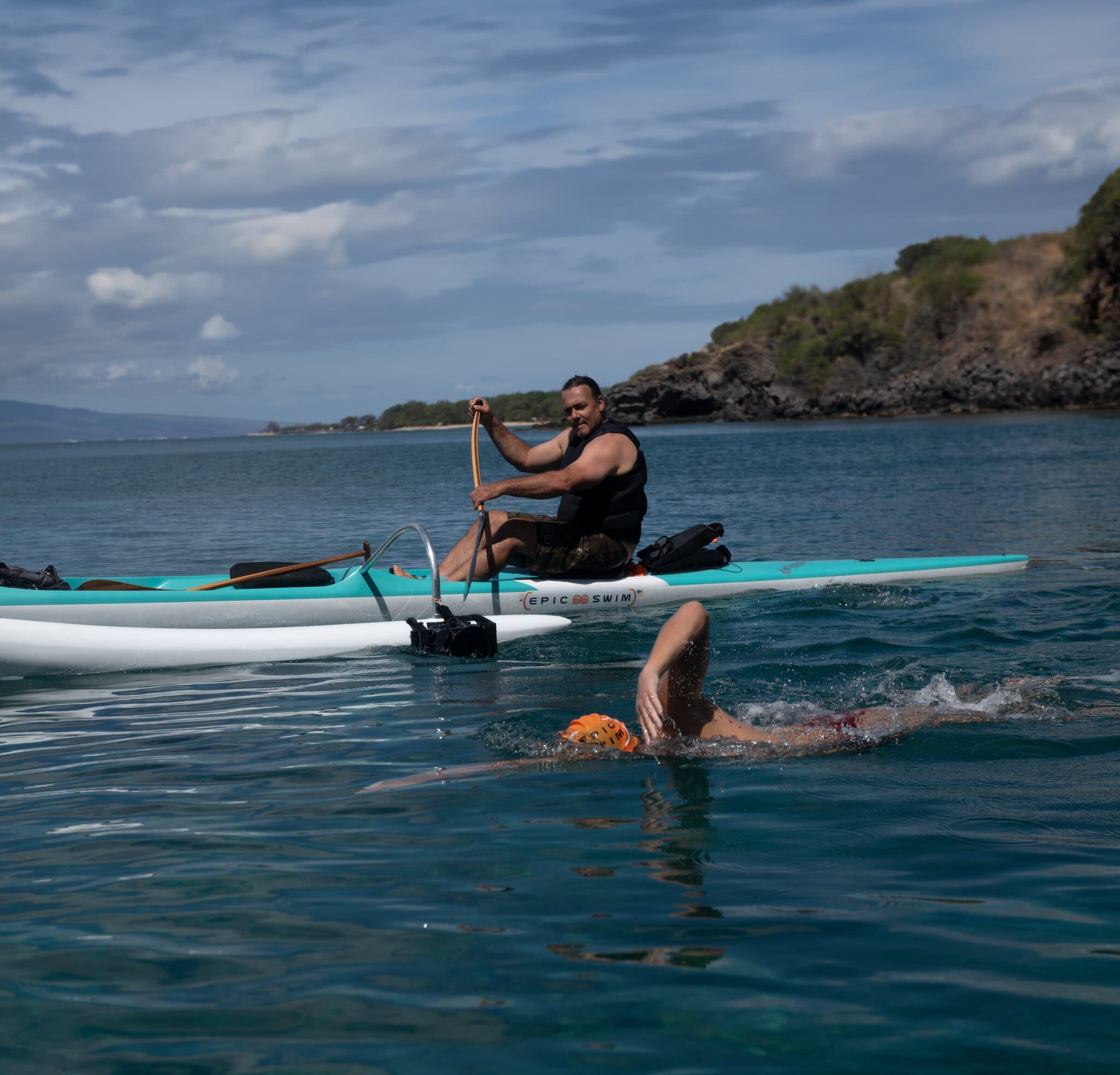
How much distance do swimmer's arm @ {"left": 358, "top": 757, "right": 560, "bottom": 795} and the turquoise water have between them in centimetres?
8

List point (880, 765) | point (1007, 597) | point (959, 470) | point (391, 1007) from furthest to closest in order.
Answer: point (959, 470) → point (1007, 597) → point (880, 765) → point (391, 1007)

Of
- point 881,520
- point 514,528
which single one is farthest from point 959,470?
point 514,528

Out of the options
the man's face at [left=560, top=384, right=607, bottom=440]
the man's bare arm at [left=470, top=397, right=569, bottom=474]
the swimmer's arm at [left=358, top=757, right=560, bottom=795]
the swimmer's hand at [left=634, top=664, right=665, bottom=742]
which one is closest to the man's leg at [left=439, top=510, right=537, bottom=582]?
the man's bare arm at [left=470, top=397, right=569, bottom=474]

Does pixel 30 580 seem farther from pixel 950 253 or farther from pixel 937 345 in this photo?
pixel 950 253

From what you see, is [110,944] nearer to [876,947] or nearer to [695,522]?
[876,947]

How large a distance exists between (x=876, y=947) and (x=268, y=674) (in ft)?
18.4

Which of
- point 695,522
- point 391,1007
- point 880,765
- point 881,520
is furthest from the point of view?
point 695,522

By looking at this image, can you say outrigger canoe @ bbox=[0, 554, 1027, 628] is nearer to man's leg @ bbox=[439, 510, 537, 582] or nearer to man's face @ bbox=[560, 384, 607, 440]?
man's leg @ bbox=[439, 510, 537, 582]

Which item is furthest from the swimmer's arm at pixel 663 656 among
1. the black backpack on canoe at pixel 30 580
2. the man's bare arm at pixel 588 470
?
the black backpack on canoe at pixel 30 580

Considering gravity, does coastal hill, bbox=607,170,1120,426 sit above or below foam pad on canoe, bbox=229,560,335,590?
above

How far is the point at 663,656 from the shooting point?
4680 millimetres

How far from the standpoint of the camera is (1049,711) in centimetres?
600

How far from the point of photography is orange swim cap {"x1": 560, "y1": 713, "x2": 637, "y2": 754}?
5.38m

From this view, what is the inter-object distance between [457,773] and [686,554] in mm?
5442
